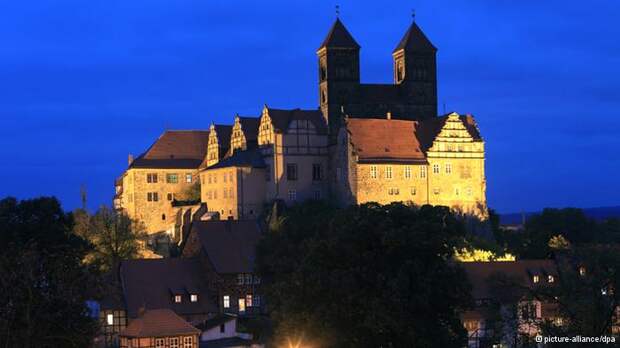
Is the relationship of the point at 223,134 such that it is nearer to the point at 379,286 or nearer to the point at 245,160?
the point at 245,160

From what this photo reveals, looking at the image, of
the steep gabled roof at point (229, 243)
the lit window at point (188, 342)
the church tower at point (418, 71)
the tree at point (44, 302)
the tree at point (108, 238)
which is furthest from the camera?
the church tower at point (418, 71)

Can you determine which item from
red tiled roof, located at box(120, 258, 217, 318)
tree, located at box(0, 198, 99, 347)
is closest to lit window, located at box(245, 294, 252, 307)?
red tiled roof, located at box(120, 258, 217, 318)

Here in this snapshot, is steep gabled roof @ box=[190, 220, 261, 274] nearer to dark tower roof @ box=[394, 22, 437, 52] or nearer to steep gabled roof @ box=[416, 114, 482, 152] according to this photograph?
steep gabled roof @ box=[416, 114, 482, 152]

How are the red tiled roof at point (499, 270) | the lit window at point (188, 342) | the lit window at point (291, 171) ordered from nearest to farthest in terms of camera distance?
the lit window at point (188, 342)
the red tiled roof at point (499, 270)
the lit window at point (291, 171)

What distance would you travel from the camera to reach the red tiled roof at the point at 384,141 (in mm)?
102250

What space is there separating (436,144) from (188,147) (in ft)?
98.0

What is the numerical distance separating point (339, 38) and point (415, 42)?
28.7 feet

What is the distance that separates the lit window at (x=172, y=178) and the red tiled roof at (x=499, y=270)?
50.4 metres

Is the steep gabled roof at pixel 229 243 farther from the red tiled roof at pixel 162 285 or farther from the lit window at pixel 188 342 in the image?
the lit window at pixel 188 342

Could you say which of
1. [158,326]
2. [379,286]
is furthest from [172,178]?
[379,286]

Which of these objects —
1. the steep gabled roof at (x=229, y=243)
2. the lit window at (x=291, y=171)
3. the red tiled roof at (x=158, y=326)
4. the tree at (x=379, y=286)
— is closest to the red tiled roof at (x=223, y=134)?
the lit window at (x=291, y=171)

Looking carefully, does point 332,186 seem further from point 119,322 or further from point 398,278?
point 398,278

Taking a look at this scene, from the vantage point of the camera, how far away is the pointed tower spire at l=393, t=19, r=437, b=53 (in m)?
121

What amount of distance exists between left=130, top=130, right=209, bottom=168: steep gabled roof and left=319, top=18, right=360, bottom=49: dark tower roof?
1672 cm
